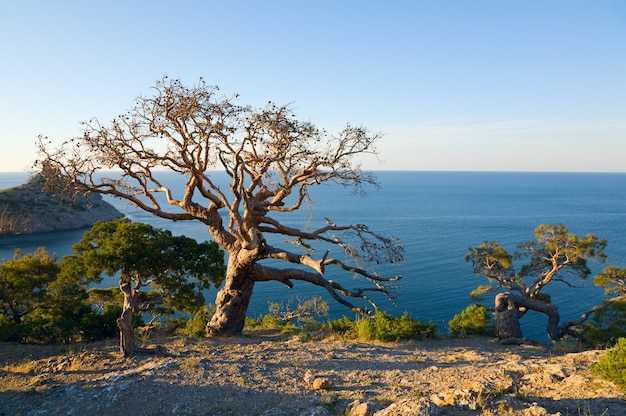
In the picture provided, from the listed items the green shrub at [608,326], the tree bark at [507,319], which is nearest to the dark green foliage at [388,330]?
the tree bark at [507,319]

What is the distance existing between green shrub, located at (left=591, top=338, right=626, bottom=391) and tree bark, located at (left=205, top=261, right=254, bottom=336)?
11.3m

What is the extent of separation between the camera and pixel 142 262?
42.8ft

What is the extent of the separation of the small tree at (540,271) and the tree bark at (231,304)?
444 inches

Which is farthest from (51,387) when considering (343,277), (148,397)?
(343,277)

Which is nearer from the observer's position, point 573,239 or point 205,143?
point 205,143

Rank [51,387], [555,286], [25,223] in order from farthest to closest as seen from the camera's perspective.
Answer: [25,223] → [555,286] → [51,387]

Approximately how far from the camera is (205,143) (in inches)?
535

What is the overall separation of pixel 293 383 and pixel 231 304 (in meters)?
7.20

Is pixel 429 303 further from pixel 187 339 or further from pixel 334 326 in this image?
pixel 187 339

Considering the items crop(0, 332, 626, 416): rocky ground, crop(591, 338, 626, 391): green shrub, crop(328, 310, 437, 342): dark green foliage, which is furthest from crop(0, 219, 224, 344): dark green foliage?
crop(591, 338, 626, 391): green shrub

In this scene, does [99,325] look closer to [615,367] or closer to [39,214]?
[615,367]

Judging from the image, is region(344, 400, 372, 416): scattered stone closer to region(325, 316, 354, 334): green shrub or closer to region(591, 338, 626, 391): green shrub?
region(591, 338, 626, 391): green shrub

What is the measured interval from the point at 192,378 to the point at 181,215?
7239 millimetres

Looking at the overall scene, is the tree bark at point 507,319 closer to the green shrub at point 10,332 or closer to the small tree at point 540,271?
the small tree at point 540,271
